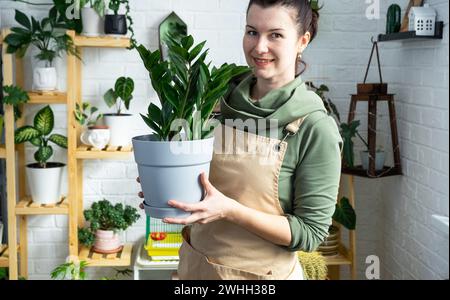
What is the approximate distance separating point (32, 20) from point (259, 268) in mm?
1969

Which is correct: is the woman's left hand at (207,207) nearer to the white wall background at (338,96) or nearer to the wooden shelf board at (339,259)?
the white wall background at (338,96)

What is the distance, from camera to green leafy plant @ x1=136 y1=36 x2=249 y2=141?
108 cm

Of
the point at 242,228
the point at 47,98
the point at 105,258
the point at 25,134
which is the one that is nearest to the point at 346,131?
the point at 105,258

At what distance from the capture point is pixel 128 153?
2.79m

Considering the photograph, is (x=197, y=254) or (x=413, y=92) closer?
(x=197, y=254)

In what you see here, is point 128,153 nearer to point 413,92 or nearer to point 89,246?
point 89,246

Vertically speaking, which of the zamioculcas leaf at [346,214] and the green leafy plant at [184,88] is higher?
the green leafy plant at [184,88]

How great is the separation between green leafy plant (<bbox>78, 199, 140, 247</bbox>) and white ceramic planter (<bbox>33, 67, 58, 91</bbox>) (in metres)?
0.62

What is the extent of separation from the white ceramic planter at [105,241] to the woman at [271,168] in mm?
1701

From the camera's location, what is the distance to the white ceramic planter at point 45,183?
2.84 meters

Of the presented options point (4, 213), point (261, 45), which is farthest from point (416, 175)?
point (4, 213)

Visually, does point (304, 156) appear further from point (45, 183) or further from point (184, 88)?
point (45, 183)

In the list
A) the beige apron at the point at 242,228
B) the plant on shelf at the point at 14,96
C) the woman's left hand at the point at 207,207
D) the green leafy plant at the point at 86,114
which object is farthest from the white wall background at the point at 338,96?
the woman's left hand at the point at 207,207

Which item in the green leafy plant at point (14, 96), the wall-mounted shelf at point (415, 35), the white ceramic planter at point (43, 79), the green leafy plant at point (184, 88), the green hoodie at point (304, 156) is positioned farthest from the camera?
the white ceramic planter at point (43, 79)
